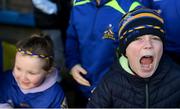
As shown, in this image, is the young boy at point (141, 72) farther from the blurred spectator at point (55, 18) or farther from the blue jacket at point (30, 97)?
the blurred spectator at point (55, 18)

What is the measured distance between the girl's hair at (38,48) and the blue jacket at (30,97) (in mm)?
159

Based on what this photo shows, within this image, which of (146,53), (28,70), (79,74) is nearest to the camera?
(146,53)

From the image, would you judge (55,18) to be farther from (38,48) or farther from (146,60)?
(146,60)

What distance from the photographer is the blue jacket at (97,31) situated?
286 cm

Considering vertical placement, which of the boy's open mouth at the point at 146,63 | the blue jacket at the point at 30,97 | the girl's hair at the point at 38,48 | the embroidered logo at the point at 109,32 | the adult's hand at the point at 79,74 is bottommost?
the blue jacket at the point at 30,97

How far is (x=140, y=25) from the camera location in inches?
99.6

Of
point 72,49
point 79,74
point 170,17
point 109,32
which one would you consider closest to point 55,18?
point 72,49

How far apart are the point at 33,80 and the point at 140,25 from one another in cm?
77

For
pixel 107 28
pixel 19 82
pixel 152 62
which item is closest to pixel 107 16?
pixel 107 28

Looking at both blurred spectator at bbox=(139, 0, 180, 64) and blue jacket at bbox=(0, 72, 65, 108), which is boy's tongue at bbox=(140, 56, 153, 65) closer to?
blurred spectator at bbox=(139, 0, 180, 64)

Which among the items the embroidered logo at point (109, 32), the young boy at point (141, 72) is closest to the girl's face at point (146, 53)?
the young boy at point (141, 72)

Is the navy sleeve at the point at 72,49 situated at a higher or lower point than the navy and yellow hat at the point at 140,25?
lower

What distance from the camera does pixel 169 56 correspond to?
286cm

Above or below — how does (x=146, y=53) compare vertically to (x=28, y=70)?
above
